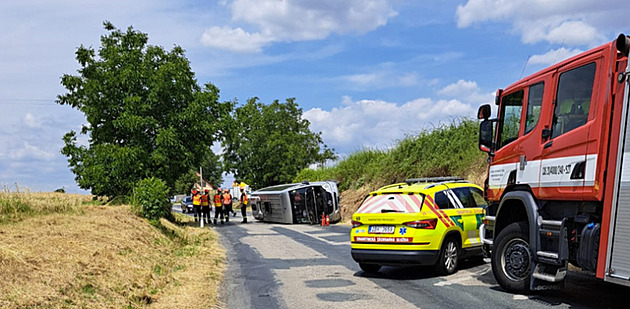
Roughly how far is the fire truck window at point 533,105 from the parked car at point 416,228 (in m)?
2.55

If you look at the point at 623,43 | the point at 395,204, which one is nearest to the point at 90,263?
the point at 395,204

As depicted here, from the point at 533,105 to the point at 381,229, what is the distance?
348 cm

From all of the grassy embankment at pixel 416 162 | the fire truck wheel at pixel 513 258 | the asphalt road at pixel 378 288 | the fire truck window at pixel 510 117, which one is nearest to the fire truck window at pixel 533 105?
the fire truck window at pixel 510 117

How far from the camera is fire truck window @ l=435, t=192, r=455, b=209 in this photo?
1083cm

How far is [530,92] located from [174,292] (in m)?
6.46

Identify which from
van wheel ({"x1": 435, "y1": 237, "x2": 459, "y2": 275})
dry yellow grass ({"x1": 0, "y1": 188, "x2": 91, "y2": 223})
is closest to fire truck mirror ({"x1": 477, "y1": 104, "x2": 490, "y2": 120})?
van wheel ({"x1": 435, "y1": 237, "x2": 459, "y2": 275})

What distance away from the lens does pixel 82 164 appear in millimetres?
29719

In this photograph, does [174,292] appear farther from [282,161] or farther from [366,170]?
[282,161]

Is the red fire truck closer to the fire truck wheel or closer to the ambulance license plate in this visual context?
the fire truck wheel

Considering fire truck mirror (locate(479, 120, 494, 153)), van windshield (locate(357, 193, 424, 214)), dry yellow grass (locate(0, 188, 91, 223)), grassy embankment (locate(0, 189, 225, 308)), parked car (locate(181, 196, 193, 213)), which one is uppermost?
fire truck mirror (locate(479, 120, 494, 153))

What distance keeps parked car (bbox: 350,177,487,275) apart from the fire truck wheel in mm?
1507

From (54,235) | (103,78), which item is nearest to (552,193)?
(54,235)

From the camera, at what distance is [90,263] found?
9.39 meters

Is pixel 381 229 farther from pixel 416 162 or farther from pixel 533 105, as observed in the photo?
pixel 416 162
